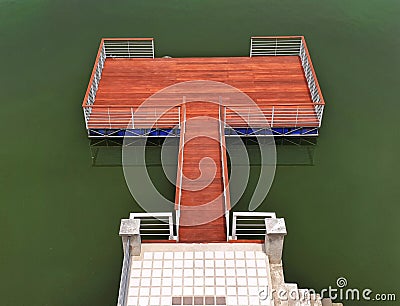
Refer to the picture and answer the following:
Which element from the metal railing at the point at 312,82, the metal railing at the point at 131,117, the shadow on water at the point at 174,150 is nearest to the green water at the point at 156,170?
the shadow on water at the point at 174,150

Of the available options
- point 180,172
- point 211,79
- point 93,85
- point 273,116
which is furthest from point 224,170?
point 93,85

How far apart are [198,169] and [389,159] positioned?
5926 mm

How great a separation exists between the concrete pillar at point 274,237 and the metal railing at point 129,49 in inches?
429

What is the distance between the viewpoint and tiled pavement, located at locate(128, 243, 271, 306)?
9.68m

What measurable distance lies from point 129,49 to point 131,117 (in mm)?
4842

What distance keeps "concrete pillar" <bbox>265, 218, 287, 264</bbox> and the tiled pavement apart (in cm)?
21

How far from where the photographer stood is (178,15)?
2166 centimetres

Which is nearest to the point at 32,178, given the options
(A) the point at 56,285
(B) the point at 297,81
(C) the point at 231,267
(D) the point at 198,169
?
(A) the point at 56,285

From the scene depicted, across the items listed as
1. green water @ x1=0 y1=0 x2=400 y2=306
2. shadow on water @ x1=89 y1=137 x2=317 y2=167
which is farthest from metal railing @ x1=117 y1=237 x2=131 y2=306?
shadow on water @ x1=89 y1=137 x2=317 y2=167

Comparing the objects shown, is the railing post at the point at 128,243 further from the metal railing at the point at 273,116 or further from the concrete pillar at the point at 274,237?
the metal railing at the point at 273,116

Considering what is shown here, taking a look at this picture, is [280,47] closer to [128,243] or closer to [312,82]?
[312,82]

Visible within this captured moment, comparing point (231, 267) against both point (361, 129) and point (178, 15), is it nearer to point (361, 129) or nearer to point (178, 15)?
point (361, 129)

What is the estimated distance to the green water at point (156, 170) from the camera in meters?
12.1

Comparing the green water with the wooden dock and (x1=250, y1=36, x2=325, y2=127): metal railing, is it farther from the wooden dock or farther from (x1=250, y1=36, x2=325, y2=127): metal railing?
the wooden dock
